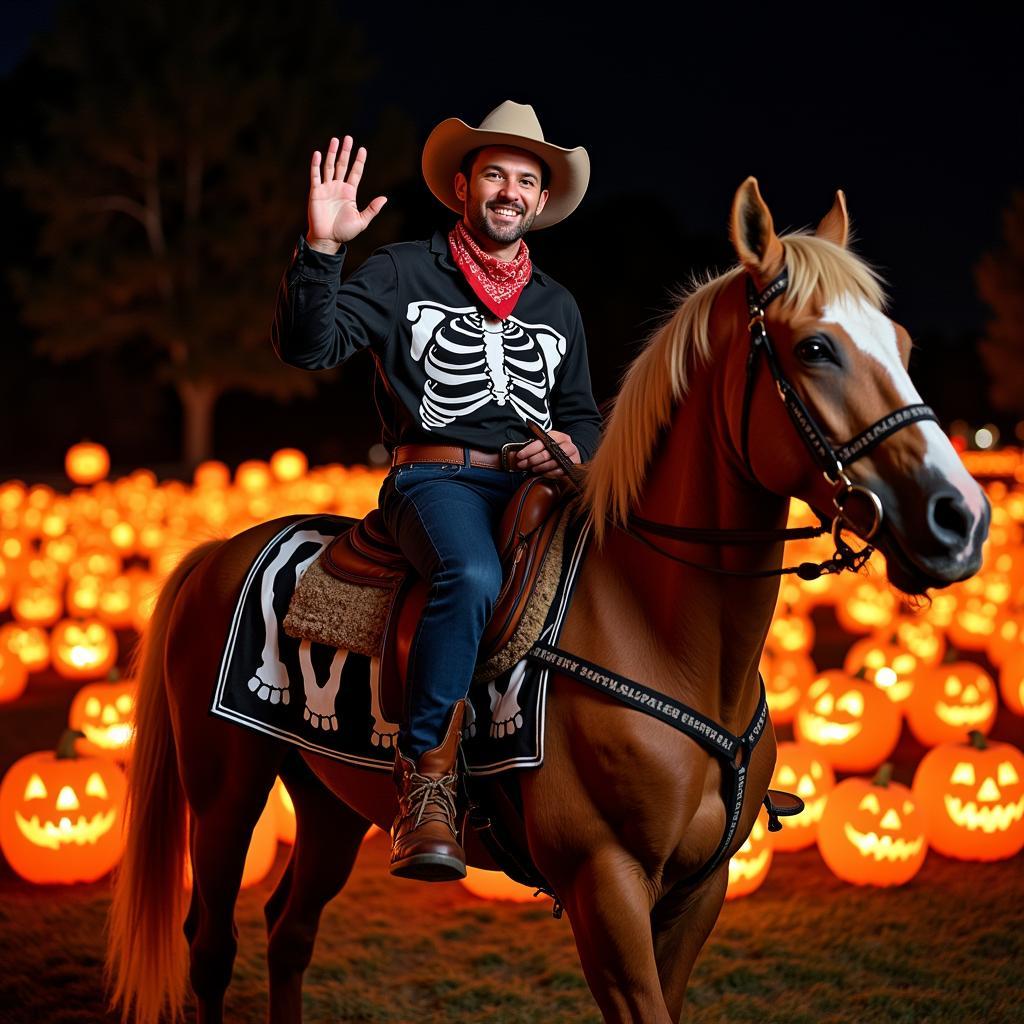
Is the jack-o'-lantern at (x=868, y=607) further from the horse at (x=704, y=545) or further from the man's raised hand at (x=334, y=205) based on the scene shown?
the man's raised hand at (x=334, y=205)

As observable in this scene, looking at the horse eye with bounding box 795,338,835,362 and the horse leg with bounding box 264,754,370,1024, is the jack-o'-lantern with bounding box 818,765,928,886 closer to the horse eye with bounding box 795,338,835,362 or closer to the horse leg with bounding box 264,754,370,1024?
the horse leg with bounding box 264,754,370,1024

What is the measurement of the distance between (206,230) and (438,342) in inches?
792

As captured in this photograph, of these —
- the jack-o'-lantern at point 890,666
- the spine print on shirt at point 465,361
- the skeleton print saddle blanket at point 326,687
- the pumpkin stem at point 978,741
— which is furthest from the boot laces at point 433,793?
the jack-o'-lantern at point 890,666

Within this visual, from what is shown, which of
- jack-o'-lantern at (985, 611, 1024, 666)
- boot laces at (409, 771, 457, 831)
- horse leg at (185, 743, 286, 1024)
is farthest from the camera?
jack-o'-lantern at (985, 611, 1024, 666)

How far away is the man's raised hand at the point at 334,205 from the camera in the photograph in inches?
115

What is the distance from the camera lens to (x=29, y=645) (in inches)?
348

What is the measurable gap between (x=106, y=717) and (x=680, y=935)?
4.37 metres

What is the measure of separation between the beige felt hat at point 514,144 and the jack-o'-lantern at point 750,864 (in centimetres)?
286

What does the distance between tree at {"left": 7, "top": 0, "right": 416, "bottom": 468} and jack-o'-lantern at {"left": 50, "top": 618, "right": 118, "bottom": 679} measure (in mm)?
13237

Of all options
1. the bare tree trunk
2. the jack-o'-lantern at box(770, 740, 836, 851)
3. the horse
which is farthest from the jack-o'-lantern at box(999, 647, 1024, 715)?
the bare tree trunk

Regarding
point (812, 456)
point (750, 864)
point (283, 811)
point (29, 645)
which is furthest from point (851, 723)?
point (29, 645)

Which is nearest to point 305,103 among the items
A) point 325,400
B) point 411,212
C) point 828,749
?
point 411,212

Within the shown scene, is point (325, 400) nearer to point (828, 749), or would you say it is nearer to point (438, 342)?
point (828, 749)

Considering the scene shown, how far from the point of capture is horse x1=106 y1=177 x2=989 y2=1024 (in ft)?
7.68
